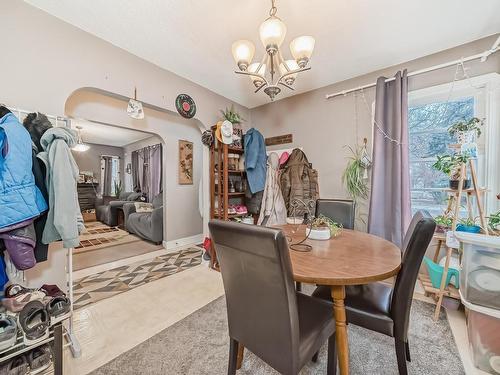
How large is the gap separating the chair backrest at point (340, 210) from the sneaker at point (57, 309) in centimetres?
210

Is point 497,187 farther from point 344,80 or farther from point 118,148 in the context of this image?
point 118,148

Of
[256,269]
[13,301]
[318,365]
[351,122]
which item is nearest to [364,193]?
[351,122]

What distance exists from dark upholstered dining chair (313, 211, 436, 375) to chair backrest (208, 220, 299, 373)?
1.72 ft

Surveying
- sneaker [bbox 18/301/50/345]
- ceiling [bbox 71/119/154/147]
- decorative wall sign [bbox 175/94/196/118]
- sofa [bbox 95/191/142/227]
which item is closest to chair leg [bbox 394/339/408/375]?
sneaker [bbox 18/301/50/345]

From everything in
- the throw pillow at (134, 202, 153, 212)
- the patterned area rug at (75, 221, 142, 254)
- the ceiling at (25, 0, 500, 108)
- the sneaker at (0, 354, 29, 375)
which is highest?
the ceiling at (25, 0, 500, 108)

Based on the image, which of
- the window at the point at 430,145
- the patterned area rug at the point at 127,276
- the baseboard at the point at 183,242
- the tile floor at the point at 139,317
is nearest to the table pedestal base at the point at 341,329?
the tile floor at the point at 139,317

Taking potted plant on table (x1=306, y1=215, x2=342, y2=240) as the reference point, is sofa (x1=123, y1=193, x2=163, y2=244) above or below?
below

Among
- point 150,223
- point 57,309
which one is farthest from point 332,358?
point 150,223

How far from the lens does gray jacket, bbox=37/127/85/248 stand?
1300mm

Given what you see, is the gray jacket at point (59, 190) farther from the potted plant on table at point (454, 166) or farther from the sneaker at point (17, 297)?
the potted plant on table at point (454, 166)

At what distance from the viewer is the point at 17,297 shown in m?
1.16

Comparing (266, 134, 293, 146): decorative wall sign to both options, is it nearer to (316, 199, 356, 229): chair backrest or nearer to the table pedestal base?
(316, 199, 356, 229): chair backrest

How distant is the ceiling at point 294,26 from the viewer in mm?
1594

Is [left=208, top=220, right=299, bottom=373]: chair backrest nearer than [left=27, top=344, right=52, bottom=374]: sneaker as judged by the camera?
Yes
